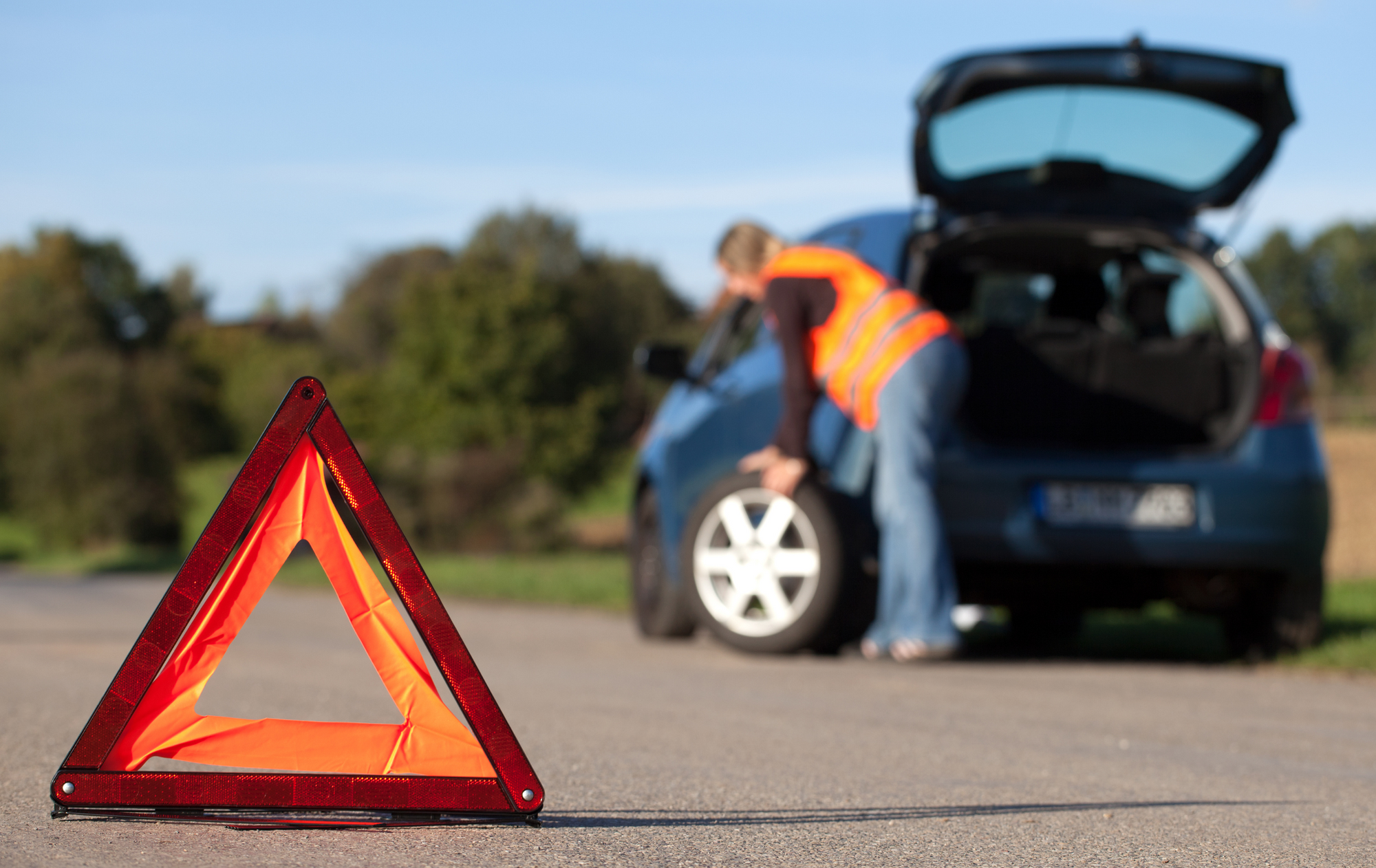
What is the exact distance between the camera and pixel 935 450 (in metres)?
6.30

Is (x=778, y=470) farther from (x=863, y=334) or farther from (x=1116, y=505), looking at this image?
(x=1116, y=505)

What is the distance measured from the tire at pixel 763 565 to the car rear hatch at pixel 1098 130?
161 cm

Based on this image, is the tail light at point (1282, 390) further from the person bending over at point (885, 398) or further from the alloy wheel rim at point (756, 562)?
the alloy wheel rim at point (756, 562)

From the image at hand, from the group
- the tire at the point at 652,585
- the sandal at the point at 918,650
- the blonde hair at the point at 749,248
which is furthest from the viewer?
the tire at the point at 652,585

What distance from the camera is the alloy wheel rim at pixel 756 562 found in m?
6.28

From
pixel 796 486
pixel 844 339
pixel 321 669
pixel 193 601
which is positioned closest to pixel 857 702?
pixel 796 486

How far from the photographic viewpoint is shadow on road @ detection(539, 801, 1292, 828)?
10.5 feet

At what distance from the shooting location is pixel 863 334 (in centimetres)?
646

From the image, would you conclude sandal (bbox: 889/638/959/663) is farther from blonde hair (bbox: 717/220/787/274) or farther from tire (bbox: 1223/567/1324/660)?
blonde hair (bbox: 717/220/787/274)

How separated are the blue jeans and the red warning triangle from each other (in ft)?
10.5

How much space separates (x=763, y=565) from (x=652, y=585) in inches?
57.6

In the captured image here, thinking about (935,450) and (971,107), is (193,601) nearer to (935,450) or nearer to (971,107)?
(935,450)

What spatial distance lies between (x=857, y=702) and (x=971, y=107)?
9.21ft

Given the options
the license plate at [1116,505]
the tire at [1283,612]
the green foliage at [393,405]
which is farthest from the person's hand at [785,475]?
the green foliage at [393,405]
